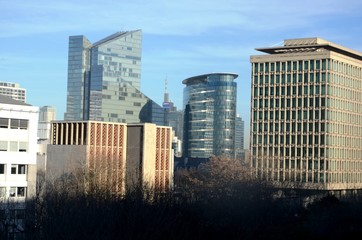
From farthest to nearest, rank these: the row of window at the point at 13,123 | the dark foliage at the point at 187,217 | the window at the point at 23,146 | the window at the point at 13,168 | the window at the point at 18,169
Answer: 1. the window at the point at 23,146
2. the window at the point at 18,169
3. the window at the point at 13,168
4. the row of window at the point at 13,123
5. the dark foliage at the point at 187,217

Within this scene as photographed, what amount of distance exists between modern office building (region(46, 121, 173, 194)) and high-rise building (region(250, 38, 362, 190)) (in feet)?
145

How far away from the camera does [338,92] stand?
486 ft

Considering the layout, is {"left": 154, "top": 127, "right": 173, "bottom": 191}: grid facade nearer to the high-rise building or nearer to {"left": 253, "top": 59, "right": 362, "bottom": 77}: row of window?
the high-rise building

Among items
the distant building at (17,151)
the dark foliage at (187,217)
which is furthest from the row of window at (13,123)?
the dark foliage at (187,217)

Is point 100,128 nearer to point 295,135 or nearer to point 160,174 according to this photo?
point 160,174

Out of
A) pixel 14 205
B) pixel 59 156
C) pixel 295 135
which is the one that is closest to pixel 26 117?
pixel 14 205

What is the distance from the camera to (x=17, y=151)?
7206 centimetres

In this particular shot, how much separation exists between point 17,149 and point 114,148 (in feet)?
104

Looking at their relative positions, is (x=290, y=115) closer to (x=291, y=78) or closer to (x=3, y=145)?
(x=291, y=78)

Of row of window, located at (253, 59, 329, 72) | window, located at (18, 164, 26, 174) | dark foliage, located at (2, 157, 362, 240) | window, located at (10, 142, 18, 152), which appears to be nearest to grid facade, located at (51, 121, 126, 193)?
dark foliage, located at (2, 157, 362, 240)

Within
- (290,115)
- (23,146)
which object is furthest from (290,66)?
(23,146)

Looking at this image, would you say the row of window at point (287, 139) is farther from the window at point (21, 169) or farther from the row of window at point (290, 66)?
the window at point (21, 169)

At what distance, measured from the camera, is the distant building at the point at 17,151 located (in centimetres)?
7056

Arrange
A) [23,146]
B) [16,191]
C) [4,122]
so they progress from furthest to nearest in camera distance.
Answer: [23,146] < [4,122] < [16,191]
